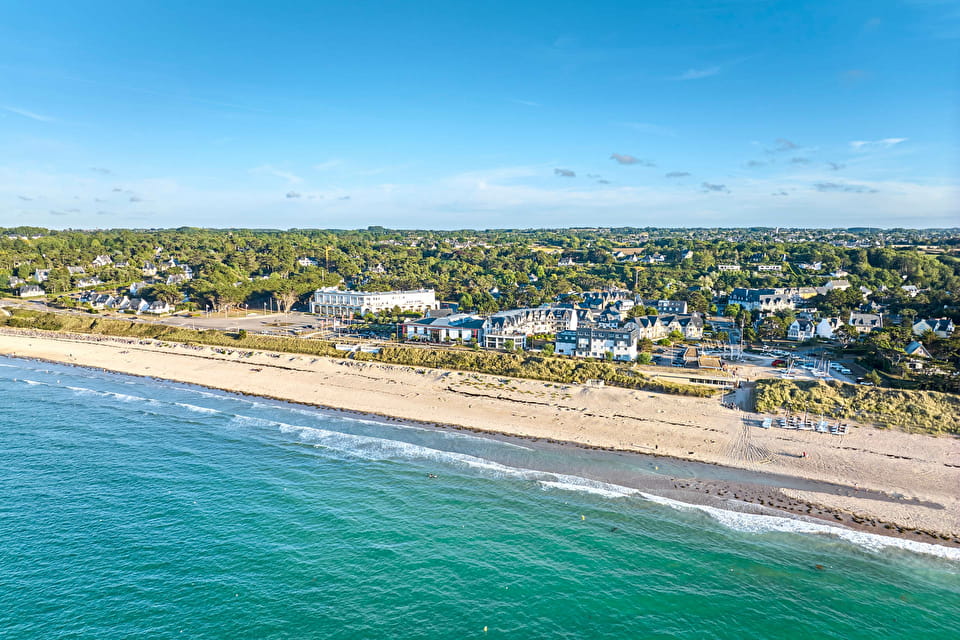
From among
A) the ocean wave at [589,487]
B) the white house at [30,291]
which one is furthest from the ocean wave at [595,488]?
the white house at [30,291]

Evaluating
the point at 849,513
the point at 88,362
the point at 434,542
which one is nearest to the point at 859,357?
the point at 849,513

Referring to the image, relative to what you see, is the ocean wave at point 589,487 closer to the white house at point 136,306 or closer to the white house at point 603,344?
the white house at point 603,344

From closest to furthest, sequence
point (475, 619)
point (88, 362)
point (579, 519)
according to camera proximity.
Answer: point (475, 619), point (579, 519), point (88, 362)

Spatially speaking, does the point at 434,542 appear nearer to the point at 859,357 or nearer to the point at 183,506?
the point at 183,506

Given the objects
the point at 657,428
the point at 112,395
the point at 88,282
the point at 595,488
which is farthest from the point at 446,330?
the point at 88,282

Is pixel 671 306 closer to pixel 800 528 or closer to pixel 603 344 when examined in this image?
pixel 603 344

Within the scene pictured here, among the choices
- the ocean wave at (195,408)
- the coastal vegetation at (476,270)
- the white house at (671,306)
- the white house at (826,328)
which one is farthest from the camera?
the coastal vegetation at (476,270)
